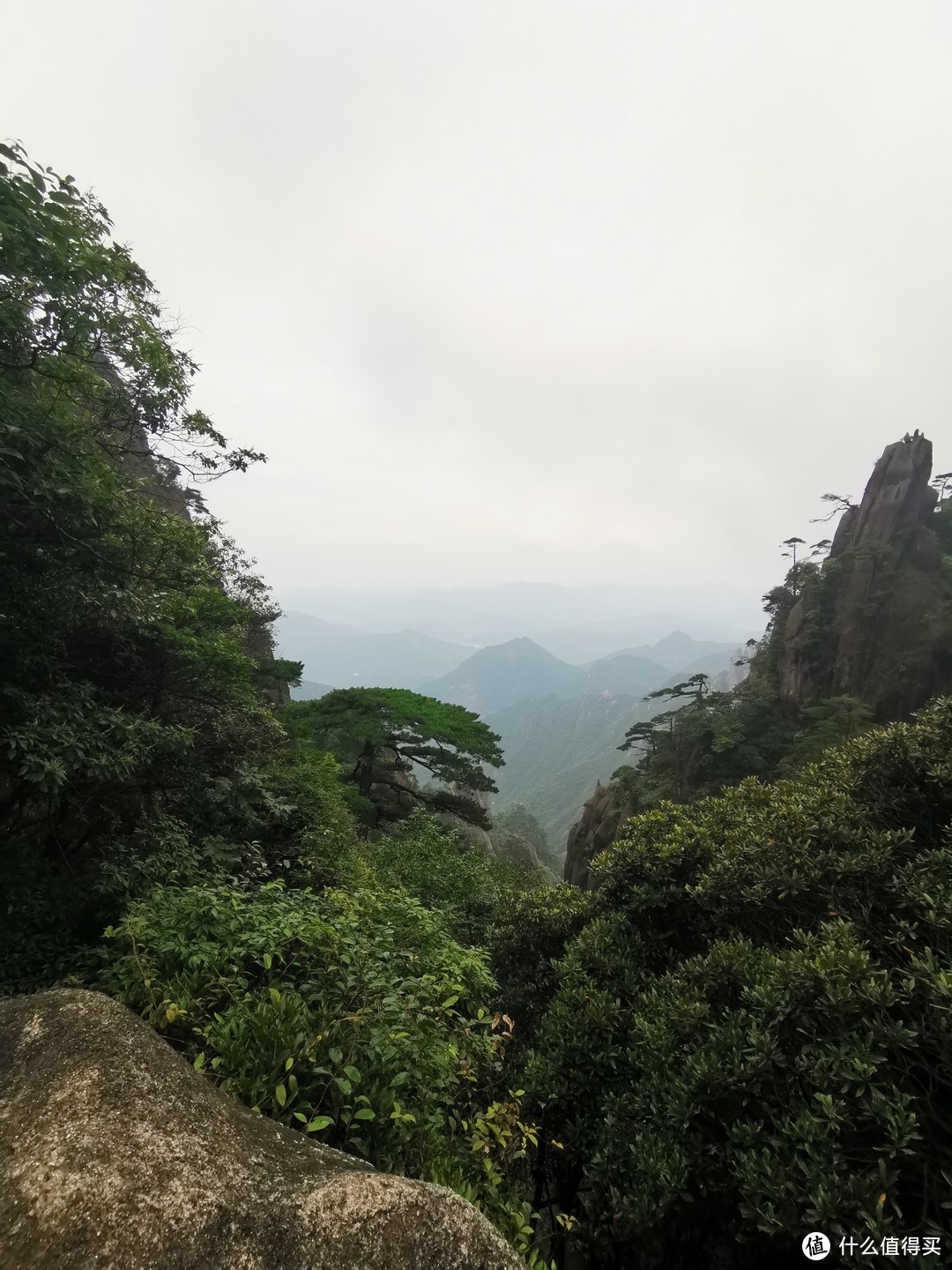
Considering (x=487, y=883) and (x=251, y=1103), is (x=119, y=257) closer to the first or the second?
(x=251, y=1103)

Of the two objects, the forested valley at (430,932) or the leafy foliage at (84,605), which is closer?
the forested valley at (430,932)

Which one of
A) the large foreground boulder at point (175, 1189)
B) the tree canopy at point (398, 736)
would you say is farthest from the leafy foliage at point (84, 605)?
the tree canopy at point (398, 736)

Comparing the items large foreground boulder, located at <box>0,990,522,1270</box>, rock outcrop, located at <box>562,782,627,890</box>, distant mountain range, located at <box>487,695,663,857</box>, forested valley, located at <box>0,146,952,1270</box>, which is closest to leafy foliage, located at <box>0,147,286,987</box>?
forested valley, located at <box>0,146,952,1270</box>

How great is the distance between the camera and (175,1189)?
7.23ft

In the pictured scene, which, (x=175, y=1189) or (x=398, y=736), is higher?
(x=398, y=736)

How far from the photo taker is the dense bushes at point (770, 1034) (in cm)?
325

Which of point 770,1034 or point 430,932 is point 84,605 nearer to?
point 430,932

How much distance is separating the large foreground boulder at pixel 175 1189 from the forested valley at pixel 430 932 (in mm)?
360

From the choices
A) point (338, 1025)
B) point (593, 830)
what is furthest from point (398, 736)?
point (338, 1025)

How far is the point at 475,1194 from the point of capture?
3.13 m

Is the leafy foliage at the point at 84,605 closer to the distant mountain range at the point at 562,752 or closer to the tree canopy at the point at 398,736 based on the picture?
the tree canopy at the point at 398,736

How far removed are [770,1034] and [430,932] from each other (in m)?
2.89

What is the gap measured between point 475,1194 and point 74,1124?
7.67 ft

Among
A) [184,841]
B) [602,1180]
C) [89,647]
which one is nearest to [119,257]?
[89,647]
